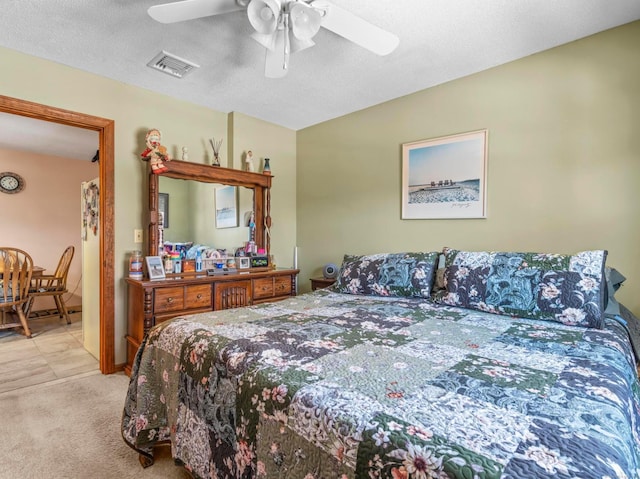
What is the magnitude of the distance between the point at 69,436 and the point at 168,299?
103 cm

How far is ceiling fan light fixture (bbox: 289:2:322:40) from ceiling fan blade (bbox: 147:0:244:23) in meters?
0.26

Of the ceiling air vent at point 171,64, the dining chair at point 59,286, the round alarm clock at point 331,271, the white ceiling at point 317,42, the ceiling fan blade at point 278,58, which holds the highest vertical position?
the white ceiling at point 317,42

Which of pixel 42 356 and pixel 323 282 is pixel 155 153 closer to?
pixel 323 282

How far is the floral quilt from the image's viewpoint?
0.76 meters

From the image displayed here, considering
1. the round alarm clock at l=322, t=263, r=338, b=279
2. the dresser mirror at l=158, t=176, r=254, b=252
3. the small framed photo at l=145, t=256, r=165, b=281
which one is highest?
the dresser mirror at l=158, t=176, r=254, b=252

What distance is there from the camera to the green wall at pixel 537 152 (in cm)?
218

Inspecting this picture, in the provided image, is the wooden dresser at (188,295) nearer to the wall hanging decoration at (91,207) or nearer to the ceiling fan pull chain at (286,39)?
the wall hanging decoration at (91,207)

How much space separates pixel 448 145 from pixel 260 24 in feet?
5.91

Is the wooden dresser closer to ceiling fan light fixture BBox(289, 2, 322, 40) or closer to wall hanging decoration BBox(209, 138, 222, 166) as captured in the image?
wall hanging decoration BBox(209, 138, 222, 166)

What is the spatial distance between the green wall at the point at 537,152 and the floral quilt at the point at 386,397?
0.83 meters

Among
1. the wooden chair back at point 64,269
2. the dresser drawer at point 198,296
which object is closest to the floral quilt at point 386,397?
the dresser drawer at point 198,296

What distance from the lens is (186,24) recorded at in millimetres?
2125

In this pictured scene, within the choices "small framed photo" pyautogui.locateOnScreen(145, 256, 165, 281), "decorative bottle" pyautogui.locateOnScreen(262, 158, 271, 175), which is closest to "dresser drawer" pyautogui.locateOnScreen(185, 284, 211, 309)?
"small framed photo" pyautogui.locateOnScreen(145, 256, 165, 281)

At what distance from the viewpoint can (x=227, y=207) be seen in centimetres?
354
